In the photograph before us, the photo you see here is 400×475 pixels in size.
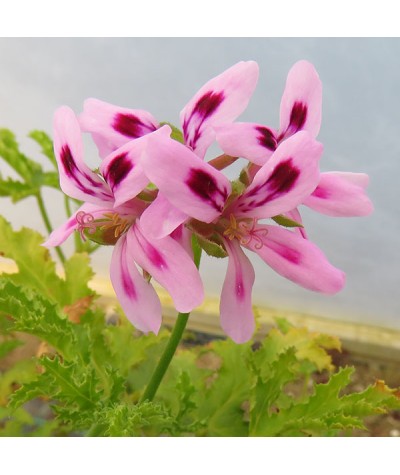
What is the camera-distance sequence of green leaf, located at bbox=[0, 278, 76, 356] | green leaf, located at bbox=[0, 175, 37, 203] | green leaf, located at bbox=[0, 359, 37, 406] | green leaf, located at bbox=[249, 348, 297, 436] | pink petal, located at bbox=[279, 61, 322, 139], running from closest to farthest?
1. pink petal, located at bbox=[279, 61, 322, 139]
2. green leaf, located at bbox=[0, 278, 76, 356]
3. green leaf, located at bbox=[249, 348, 297, 436]
4. green leaf, located at bbox=[0, 359, 37, 406]
5. green leaf, located at bbox=[0, 175, 37, 203]

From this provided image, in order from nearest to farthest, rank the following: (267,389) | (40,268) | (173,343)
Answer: (173,343) → (267,389) → (40,268)

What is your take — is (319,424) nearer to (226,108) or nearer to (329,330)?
(226,108)

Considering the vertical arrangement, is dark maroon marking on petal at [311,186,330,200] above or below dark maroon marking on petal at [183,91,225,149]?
below

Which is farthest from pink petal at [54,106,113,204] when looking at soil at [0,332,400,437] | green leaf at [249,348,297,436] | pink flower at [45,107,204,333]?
soil at [0,332,400,437]

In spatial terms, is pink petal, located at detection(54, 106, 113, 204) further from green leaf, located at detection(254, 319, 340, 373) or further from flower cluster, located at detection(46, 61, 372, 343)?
green leaf, located at detection(254, 319, 340, 373)

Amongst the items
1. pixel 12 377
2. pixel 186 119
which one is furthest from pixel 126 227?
pixel 12 377

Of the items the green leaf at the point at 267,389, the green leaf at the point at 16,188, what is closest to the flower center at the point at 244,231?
the green leaf at the point at 267,389

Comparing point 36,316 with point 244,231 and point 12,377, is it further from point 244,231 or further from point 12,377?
point 12,377
